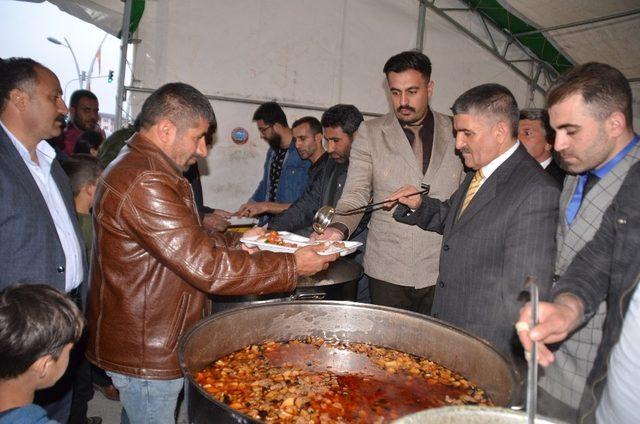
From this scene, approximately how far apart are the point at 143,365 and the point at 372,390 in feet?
3.26

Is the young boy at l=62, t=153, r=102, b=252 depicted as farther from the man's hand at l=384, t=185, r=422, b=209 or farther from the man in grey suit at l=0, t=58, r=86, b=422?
the man's hand at l=384, t=185, r=422, b=209

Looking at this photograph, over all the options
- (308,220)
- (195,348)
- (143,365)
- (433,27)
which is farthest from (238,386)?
(433,27)

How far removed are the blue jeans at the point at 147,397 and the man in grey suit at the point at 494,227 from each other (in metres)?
1.35

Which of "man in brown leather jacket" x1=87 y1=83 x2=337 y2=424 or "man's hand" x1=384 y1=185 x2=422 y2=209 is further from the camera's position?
"man's hand" x1=384 y1=185 x2=422 y2=209

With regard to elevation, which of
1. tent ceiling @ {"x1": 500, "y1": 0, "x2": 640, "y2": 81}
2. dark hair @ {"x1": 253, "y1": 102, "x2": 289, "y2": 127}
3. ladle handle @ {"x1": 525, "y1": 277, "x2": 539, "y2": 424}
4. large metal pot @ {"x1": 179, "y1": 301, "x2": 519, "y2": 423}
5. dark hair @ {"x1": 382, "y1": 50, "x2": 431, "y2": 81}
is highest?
tent ceiling @ {"x1": 500, "y1": 0, "x2": 640, "y2": 81}

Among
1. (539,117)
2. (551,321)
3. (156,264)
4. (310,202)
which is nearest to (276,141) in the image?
(310,202)

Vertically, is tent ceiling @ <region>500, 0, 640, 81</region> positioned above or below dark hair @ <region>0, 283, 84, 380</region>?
above

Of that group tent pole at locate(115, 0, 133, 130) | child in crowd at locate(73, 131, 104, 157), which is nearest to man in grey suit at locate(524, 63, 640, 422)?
child in crowd at locate(73, 131, 104, 157)

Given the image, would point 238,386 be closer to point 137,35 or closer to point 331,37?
point 137,35

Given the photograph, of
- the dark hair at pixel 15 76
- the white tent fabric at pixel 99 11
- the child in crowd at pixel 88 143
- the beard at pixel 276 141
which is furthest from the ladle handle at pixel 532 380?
the white tent fabric at pixel 99 11

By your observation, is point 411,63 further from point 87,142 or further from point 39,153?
point 87,142

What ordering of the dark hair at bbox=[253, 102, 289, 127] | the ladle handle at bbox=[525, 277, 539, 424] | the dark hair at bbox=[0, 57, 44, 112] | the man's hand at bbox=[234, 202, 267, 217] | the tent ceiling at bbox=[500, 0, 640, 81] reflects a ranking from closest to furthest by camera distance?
the ladle handle at bbox=[525, 277, 539, 424], the dark hair at bbox=[0, 57, 44, 112], the man's hand at bbox=[234, 202, 267, 217], the dark hair at bbox=[253, 102, 289, 127], the tent ceiling at bbox=[500, 0, 640, 81]

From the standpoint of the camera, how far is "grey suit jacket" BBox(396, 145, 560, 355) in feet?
6.71

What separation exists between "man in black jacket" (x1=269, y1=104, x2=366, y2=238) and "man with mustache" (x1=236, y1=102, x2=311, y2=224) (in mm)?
725
